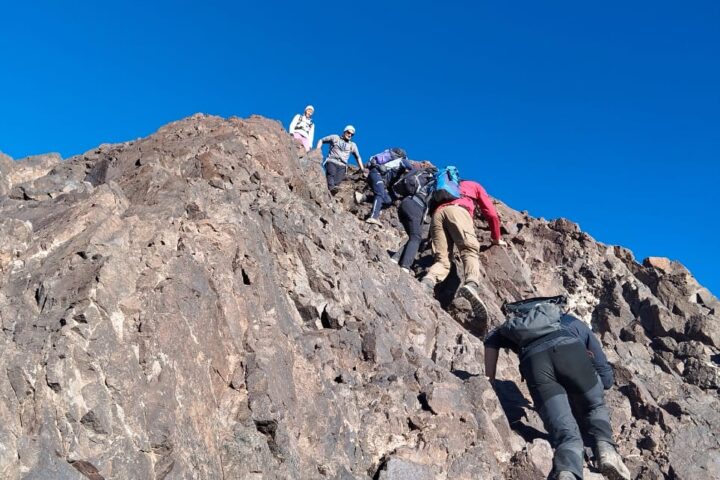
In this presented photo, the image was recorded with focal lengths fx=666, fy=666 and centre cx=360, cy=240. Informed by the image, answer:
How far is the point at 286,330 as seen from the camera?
27.3 feet

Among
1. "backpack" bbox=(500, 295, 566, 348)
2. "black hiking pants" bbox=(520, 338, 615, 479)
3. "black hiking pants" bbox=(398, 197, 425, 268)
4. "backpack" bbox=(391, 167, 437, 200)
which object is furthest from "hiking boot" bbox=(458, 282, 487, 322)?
"backpack" bbox=(391, 167, 437, 200)

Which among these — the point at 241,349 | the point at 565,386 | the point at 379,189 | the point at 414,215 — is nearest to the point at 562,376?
the point at 565,386

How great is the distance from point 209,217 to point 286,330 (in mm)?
1879

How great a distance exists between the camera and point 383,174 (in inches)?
712

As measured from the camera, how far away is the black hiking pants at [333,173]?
1906cm

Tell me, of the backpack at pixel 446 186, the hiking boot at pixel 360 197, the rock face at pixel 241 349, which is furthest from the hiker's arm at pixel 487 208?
the hiking boot at pixel 360 197

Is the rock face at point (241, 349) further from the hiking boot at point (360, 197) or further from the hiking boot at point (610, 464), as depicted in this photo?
the hiking boot at point (360, 197)

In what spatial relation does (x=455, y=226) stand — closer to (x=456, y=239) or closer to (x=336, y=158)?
(x=456, y=239)

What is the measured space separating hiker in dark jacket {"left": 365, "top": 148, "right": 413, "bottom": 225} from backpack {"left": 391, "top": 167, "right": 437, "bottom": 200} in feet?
1.83

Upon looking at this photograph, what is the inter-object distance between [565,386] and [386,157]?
10800 mm

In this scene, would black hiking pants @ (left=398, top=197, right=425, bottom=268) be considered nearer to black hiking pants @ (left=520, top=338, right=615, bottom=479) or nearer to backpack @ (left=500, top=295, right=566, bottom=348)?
backpack @ (left=500, top=295, right=566, bottom=348)

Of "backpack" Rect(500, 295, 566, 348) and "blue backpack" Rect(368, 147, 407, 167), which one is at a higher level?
"blue backpack" Rect(368, 147, 407, 167)

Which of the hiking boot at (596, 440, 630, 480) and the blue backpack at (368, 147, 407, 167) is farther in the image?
the blue backpack at (368, 147, 407, 167)

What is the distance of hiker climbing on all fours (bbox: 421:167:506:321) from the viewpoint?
13094 millimetres
